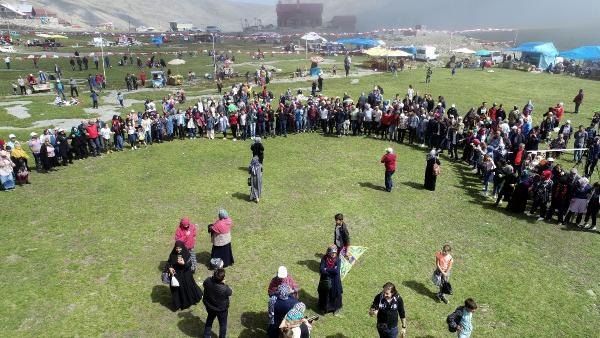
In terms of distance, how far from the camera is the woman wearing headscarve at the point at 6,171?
1527 cm

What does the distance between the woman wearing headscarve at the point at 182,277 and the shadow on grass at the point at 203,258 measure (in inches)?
72.2

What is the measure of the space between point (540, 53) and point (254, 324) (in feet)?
178

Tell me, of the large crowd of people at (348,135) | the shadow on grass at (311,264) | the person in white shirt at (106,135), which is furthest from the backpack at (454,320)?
the person in white shirt at (106,135)

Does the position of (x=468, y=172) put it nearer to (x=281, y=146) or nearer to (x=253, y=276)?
(x=281, y=146)

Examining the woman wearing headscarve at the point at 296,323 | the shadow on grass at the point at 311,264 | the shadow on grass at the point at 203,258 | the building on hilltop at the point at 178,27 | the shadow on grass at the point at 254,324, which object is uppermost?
the building on hilltop at the point at 178,27

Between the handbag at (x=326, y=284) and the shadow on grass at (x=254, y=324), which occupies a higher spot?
the handbag at (x=326, y=284)

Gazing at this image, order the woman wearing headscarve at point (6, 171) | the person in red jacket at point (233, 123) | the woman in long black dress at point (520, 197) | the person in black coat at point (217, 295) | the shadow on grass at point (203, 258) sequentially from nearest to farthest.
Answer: the person in black coat at point (217, 295), the shadow on grass at point (203, 258), the woman in long black dress at point (520, 197), the woman wearing headscarve at point (6, 171), the person in red jacket at point (233, 123)

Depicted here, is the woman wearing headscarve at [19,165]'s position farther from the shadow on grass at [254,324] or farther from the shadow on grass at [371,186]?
the shadow on grass at [371,186]

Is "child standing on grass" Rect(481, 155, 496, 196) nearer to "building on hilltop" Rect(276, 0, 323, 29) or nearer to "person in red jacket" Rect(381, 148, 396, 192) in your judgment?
"person in red jacket" Rect(381, 148, 396, 192)

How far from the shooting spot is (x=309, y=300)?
9602 mm

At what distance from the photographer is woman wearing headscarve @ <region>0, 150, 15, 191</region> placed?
15.3 metres

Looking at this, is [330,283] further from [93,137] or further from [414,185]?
[93,137]

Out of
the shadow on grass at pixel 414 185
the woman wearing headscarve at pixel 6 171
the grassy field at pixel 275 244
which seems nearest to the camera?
the grassy field at pixel 275 244

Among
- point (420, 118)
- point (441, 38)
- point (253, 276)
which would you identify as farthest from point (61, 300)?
point (441, 38)
